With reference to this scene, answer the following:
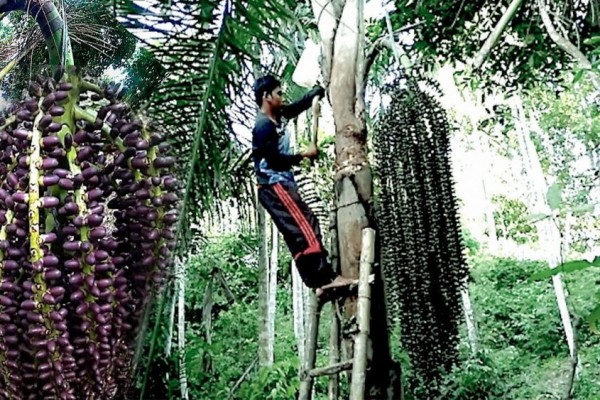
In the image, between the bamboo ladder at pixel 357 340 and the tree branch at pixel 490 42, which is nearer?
the tree branch at pixel 490 42

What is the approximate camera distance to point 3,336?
430 millimetres

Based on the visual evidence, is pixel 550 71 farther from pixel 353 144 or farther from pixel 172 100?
pixel 172 100

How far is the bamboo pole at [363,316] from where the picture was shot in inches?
47.4

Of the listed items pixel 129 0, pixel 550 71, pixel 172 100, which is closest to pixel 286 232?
pixel 172 100

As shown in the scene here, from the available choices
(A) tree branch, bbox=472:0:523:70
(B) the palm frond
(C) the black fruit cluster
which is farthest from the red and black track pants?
(B) the palm frond

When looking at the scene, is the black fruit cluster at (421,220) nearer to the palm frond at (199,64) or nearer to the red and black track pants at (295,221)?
the red and black track pants at (295,221)

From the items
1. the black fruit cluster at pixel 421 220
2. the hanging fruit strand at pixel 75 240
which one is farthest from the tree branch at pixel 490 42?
the black fruit cluster at pixel 421 220

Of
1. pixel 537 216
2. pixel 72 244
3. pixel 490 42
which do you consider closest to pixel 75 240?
pixel 72 244

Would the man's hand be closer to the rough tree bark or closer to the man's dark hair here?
the rough tree bark

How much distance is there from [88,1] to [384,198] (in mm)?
1184

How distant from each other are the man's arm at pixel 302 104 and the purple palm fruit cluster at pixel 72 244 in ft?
3.24

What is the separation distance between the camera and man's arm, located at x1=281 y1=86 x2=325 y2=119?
4.76 ft

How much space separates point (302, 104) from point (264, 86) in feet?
0.47

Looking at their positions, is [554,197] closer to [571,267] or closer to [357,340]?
[571,267]
